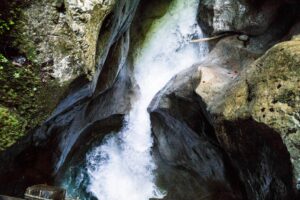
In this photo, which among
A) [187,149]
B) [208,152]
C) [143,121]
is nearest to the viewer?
[208,152]

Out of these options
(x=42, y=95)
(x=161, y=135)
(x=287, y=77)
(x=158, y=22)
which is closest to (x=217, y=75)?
(x=287, y=77)

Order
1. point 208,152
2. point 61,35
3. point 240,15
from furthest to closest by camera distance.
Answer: point 240,15 < point 208,152 < point 61,35

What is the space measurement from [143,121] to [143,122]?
4cm

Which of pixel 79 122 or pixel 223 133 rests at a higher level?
pixel 79 122

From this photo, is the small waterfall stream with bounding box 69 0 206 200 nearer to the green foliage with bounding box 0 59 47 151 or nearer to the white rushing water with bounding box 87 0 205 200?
the white rushing water with bounding box 87 0 205 200

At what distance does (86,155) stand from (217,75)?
6.12 m

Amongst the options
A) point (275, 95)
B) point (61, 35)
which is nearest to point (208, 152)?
point (275, 95)

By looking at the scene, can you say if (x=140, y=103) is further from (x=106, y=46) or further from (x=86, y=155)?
(x=106, y=46)

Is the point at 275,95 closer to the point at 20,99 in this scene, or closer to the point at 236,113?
the point at 236,113

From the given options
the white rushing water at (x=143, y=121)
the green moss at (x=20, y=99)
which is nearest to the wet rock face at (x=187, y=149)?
the white rushing water at (x=143, y=121)

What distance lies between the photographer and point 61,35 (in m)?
5.14

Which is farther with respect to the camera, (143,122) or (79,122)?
(143,122)

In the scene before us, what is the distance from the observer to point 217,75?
7332 millimetres

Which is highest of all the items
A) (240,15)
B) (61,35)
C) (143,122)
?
(240,15)
